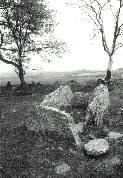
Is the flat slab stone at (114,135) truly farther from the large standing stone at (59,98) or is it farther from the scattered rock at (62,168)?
the large standing stone at (59,98)

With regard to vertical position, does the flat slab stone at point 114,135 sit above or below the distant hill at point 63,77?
below

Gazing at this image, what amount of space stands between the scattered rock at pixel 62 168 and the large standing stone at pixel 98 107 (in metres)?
4.56

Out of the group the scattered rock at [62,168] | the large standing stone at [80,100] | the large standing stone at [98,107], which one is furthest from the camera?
the large standing stone at [80,100]

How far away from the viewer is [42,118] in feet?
54.1

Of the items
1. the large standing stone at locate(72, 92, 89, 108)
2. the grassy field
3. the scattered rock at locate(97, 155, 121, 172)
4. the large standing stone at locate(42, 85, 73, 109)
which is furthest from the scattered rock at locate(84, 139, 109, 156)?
the large standing stone at locate(72, 92, 89, 108)

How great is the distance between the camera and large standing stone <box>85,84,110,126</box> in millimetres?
17453

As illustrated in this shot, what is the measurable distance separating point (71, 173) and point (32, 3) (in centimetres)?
2657

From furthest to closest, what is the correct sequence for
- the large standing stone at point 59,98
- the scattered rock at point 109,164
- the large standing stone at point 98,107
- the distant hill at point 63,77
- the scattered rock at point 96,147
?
the distant hill at point 63,77
the large standing stone at point 59,98
the large standing stone at point 98,107
the scattered rock at point 96,147
the scattered rock at point 109,164

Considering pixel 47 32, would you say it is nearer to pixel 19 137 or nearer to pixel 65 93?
pixel 65 93

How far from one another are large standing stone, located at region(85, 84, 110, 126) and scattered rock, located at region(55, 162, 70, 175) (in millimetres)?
4557

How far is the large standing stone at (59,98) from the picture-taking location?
19.8 m

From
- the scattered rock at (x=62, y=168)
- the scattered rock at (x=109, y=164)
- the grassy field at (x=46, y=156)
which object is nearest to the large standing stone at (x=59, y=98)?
the grassy field at (x=46, y=156)

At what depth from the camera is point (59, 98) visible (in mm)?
21078

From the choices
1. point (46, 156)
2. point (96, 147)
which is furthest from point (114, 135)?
point (46, 156)
